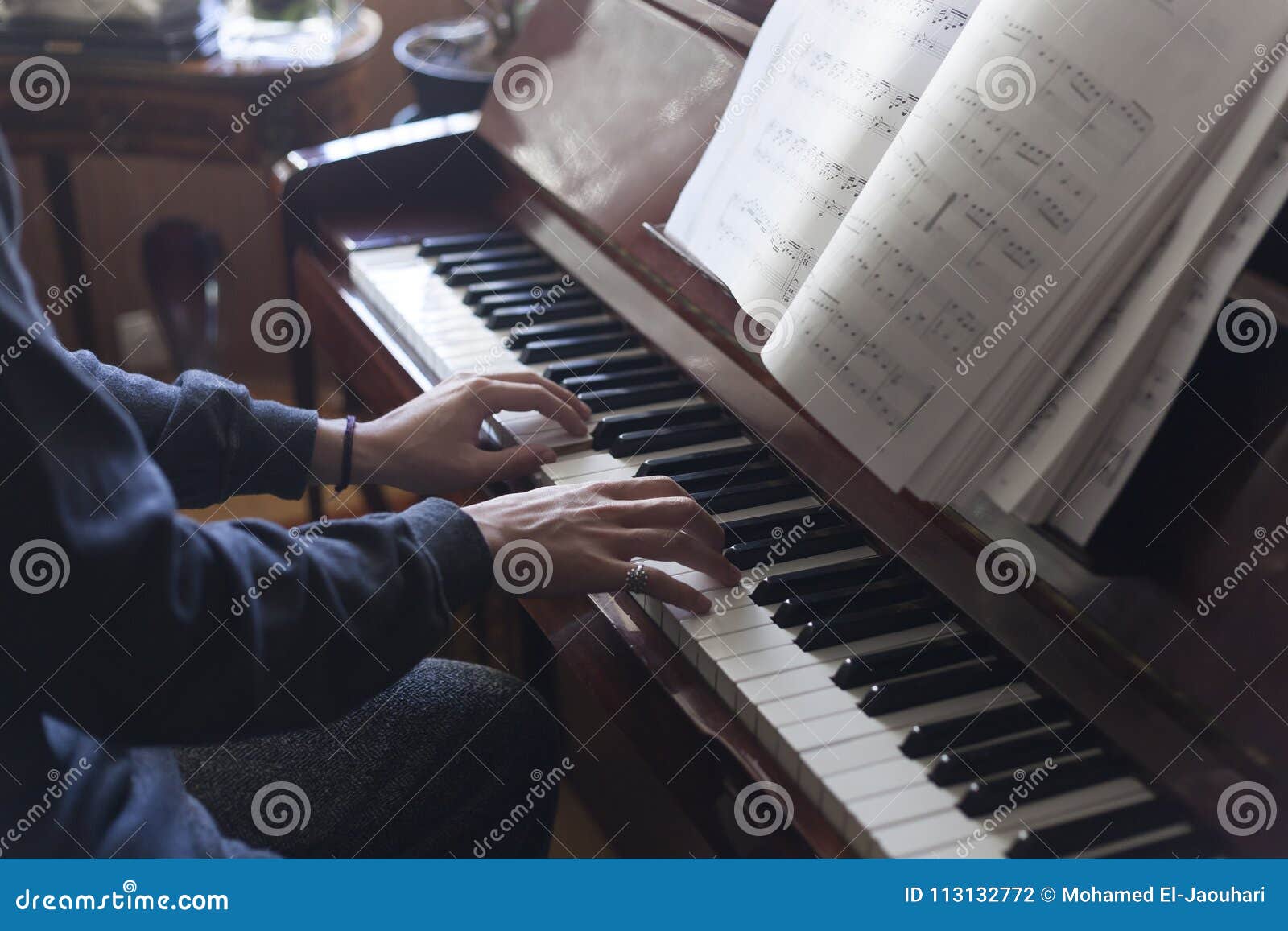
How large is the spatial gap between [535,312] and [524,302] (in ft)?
0.12

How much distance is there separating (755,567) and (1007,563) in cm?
24

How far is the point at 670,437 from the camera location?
1.38 metres

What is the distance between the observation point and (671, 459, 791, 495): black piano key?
1.30 meters

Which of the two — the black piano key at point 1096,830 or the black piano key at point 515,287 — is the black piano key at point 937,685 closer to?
the black piano key at point 1096,830

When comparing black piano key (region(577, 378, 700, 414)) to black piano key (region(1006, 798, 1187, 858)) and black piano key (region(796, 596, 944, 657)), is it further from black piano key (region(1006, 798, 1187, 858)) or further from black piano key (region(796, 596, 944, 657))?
black piano key (region(1006, 798, 1187, 858))

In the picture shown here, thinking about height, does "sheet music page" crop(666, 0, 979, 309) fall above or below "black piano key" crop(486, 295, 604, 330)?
above

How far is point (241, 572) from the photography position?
94cm

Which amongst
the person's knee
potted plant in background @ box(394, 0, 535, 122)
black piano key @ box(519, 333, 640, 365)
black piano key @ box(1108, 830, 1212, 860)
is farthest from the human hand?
potted plant in background @ box(394, 0, 535, 122)

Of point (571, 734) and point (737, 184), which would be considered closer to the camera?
point (737, 184)

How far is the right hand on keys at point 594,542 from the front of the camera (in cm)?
111

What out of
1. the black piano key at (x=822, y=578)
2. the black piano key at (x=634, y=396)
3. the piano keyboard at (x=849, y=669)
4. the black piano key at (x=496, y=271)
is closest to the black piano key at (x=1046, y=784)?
the piano keyboard at (x=849, y=669)

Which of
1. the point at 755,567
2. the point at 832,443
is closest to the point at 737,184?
the point at 832,443

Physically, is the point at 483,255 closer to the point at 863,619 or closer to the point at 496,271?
the point at 496,271

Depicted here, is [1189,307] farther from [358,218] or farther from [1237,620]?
[358,218]
